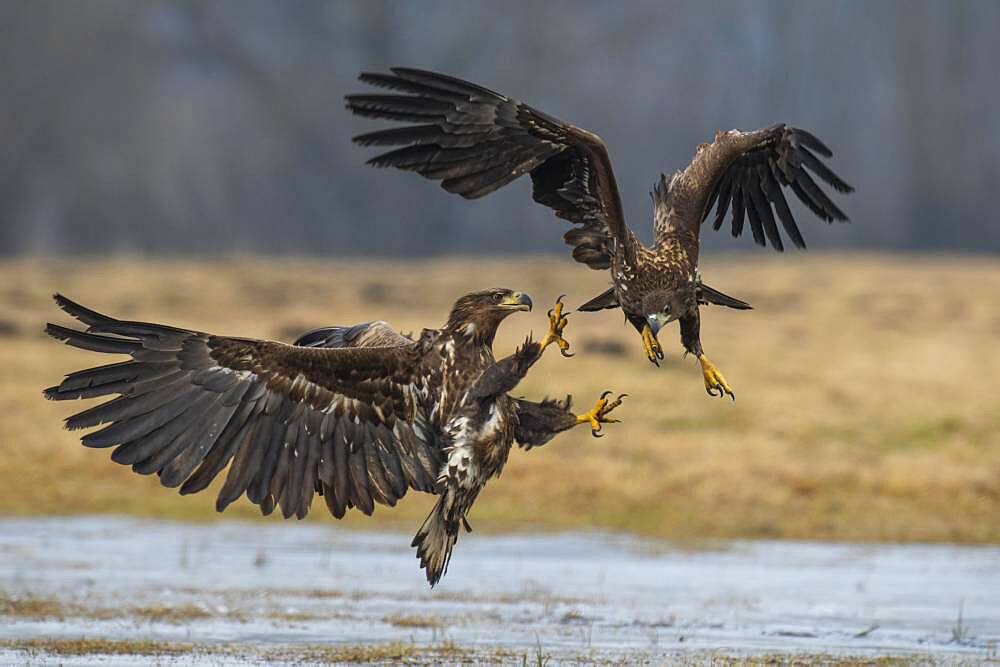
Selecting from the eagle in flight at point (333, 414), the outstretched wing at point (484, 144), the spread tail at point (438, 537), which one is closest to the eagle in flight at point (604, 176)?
the outstretched wing at point (484, 144)

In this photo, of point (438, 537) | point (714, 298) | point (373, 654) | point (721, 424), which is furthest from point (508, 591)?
point (721, 424)

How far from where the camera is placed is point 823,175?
41.5 ft

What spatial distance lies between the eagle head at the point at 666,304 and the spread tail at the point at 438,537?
1.98m

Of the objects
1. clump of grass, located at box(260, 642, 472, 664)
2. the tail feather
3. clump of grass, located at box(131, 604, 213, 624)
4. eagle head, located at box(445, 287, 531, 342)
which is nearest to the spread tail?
eagle head, located at box(445, 287, 531, 342)

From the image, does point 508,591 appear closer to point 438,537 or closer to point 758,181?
point 758,181

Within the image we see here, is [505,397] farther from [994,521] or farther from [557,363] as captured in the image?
[557,363]

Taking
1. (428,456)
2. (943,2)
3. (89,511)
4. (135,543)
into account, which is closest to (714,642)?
(428,456)

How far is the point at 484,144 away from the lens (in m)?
11.0

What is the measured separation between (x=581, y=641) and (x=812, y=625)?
2.04 metres

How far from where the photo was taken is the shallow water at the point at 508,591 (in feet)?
41.4

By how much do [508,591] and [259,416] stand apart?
17.8ft

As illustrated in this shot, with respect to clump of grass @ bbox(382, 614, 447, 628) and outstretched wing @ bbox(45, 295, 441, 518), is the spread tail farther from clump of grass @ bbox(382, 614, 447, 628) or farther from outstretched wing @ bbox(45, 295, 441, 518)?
clump of grass @ bbox(382, 614, 447, 628)

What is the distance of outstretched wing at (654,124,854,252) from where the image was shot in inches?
488

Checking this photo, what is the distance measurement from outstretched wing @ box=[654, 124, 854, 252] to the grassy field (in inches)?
280
